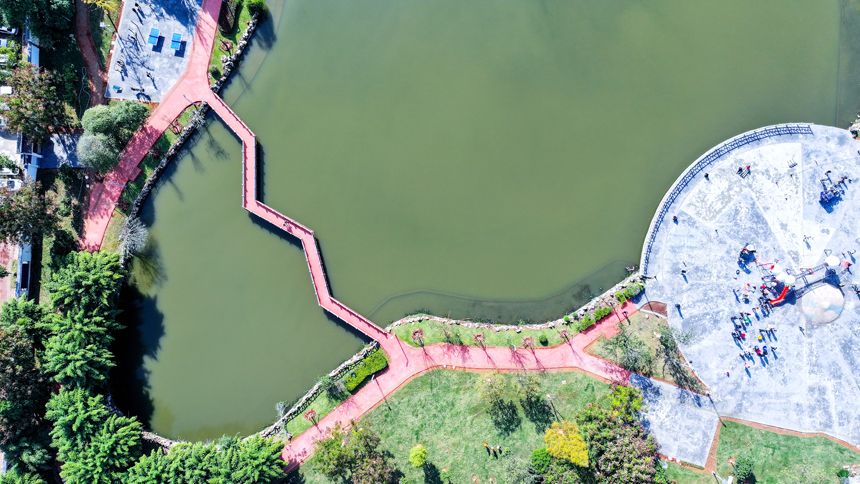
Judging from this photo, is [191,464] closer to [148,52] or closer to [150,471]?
[150,471]

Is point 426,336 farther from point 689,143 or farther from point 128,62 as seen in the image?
point 128,62

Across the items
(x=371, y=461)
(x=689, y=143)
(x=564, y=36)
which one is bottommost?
(x=371, y=461)

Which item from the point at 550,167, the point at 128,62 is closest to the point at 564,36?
the point at 550,167

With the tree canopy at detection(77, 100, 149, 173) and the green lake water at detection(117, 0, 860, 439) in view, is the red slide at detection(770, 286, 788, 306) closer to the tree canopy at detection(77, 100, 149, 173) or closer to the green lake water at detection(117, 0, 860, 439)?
the green lake water at detection(117, 0, 860, 439)

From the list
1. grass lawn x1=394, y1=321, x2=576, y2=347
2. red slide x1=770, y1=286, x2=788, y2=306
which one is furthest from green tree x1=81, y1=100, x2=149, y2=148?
red slide x1=770, y1=286, x2=788, y2=306

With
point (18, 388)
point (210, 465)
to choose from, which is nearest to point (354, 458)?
point (210, 465)

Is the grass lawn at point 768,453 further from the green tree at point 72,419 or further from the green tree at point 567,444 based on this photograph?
the green tree at point 72,419

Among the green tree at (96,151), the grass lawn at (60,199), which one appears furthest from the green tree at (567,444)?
the grass lawn at (60,199)
